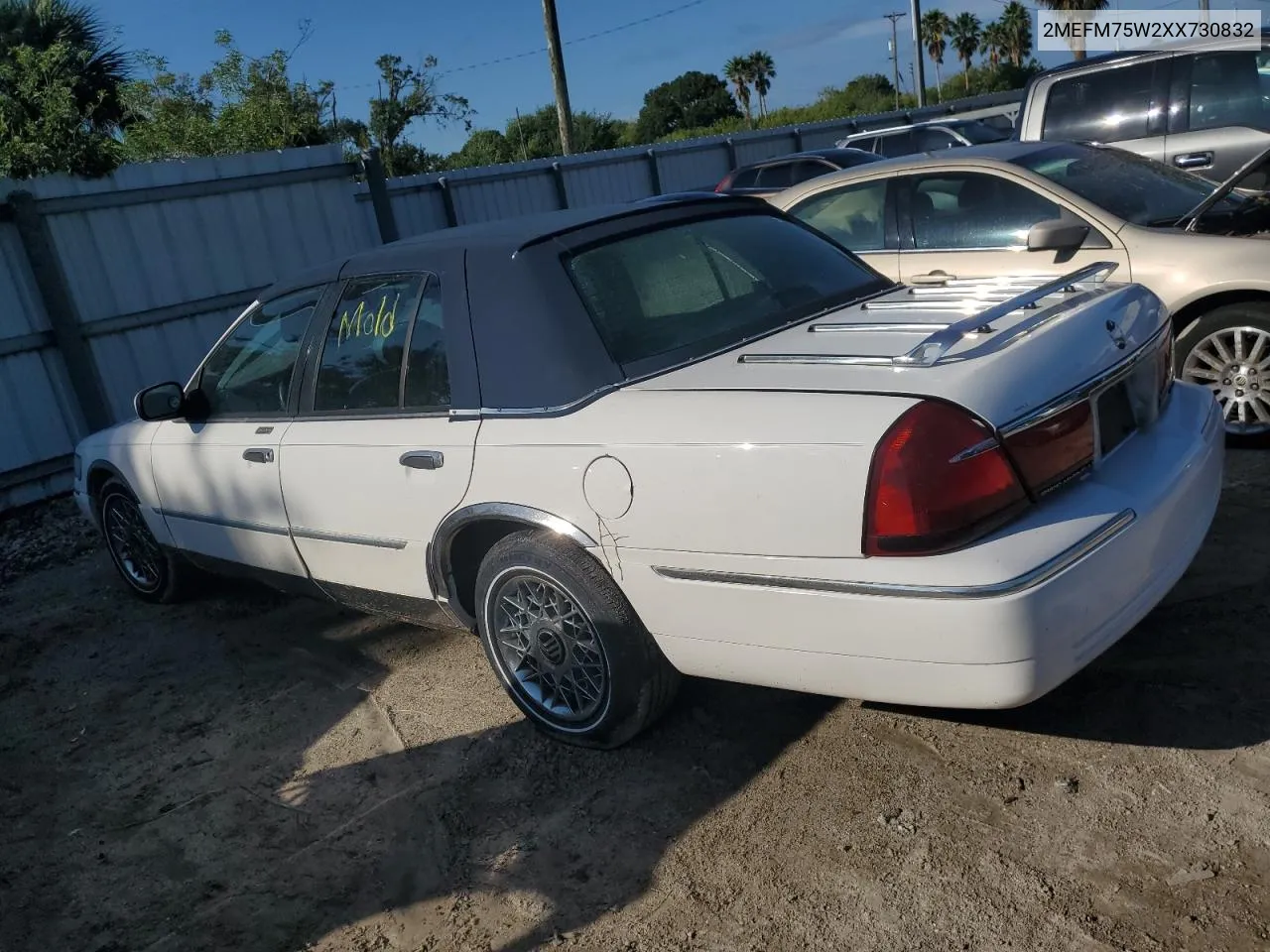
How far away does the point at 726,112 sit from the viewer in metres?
71.4

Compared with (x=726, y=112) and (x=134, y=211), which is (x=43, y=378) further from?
(x=726, y=112)

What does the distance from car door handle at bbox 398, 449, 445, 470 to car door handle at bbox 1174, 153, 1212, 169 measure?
6.75 metres

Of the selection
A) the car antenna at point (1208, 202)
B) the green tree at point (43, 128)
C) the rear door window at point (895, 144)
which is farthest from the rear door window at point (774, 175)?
the car antenna at point (1208, 202)

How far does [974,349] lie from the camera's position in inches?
112

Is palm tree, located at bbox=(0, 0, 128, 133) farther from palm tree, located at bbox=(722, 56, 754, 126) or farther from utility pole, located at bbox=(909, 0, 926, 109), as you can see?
palm tree, located at bbox=(722, 56, 754, 126)

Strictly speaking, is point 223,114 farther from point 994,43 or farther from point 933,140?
point 994,43

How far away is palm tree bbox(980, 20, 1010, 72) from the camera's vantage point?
62.9 meters

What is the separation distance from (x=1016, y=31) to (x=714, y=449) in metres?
67.4

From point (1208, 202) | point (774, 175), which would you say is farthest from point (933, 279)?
point (774, 175)

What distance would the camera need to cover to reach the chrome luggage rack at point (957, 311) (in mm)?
2873

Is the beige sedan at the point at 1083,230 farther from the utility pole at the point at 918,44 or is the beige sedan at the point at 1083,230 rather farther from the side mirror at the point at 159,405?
the utility pole at the point at 918,44

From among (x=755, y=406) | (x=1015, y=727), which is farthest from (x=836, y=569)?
(x=1015, y=727)

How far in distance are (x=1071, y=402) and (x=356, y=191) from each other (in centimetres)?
1000

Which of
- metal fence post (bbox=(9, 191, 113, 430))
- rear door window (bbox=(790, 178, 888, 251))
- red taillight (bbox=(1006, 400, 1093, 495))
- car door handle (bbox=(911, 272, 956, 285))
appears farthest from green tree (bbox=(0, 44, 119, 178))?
red taillight (bbox=(1006, 400, 1093, 495))
